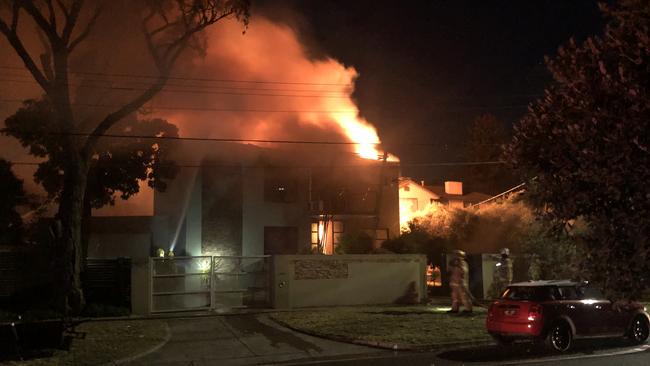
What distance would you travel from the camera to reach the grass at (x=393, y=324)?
12.5 m

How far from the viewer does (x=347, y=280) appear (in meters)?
19.6

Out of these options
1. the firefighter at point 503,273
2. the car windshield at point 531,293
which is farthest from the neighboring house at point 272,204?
the car windshield at point 531,293

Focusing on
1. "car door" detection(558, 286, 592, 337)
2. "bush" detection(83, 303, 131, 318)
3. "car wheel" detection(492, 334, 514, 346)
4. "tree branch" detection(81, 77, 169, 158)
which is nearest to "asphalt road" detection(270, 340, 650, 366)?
"car wheel" detection(492, 334, 514, 346)

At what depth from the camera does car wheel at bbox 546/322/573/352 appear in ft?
37.4

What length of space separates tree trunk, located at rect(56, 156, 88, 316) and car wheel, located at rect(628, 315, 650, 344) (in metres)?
13.9

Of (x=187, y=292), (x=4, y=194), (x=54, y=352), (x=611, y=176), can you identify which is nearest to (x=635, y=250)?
(x=611, y=176)

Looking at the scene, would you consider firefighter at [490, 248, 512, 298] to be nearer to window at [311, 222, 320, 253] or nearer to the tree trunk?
window at [311, 222, 320, 253]

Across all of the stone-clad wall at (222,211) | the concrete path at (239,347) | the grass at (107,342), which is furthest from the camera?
the stone-clad wall at (222,211)

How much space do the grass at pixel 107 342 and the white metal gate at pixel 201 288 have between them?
1701 mm

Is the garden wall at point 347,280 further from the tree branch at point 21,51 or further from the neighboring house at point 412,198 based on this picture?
the neighboring house at point 412,198

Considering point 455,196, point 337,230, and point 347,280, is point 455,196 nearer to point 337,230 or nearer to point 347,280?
point 337,230

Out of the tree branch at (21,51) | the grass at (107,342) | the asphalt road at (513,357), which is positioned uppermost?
the tree branch at (21,51)

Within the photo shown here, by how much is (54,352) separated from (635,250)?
1032cm

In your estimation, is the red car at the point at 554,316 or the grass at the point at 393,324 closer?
the red car at the point at 554,316
